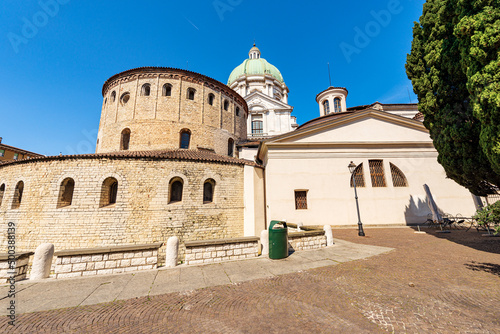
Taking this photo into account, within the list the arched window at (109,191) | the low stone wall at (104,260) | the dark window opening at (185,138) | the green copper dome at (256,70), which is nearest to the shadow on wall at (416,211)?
the low stone wall at (104,260)

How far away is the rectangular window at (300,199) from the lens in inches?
594

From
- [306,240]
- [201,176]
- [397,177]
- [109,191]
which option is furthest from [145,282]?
[397,177]

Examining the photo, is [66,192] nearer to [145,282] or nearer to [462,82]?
[145,282]

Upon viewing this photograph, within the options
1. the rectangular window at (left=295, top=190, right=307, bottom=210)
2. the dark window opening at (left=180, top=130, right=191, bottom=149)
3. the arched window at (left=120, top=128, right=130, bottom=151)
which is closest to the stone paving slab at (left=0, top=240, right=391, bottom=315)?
the rectangular window at (left=295, top=190, right=307, bottom=210)

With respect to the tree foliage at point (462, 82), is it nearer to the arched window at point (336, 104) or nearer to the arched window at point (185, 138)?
the arched window at point (336, 104)

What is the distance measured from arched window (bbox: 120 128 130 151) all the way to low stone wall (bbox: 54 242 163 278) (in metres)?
14.9

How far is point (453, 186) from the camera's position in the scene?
15.8m

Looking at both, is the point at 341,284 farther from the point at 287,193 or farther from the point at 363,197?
the point at 363,197

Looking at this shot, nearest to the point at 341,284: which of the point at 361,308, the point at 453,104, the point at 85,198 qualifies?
the point at 361,308

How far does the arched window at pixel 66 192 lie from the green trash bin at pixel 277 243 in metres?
12.9

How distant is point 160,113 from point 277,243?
16458 mm

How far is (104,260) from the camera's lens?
5.41 m

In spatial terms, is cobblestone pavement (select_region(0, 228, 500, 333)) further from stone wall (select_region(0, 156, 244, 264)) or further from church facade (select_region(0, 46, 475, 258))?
church facade (select_region(0, 46, 475, 258))

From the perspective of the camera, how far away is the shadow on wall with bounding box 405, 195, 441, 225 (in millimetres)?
15116
